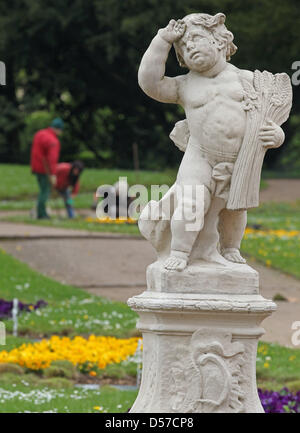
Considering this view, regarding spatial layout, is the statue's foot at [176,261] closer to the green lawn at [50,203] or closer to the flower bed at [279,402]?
the flower bed at [279,402]

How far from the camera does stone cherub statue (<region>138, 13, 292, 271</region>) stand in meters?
5.98

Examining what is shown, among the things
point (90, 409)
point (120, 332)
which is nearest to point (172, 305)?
point (90, 409)

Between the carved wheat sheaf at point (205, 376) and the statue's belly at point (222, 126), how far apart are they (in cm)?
101

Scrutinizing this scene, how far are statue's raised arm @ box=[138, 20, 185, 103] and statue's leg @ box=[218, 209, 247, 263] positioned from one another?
0.74m

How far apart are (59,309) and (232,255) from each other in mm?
6530

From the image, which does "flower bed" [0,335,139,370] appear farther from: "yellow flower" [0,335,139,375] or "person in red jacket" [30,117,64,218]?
"person in red jacket" [30,117,64,218]

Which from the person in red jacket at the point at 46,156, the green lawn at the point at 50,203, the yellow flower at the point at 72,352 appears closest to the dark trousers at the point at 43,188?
the person in red jacket at the point at 46,156

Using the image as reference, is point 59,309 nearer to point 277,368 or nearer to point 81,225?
point 277,368

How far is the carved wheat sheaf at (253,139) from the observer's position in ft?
19.6

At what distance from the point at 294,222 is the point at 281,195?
18.6 ft

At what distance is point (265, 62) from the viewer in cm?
3362

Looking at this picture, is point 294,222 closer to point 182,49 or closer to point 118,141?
point 182,49

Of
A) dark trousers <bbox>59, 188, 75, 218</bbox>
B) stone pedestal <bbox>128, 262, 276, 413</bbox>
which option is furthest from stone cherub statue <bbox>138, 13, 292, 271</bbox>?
dark trousers <bbox>59, 188, 75, 218</bbox>

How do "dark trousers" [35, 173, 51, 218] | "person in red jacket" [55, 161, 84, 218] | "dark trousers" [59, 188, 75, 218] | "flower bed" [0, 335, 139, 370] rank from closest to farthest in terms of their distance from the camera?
"flower bed" [0, 335, 139, 370], "dark trousers" [35, 173, 51, 218], "person in red jacket" [55, 161, 84, 218], "dark trousers" [59, 188, 75, 218]
